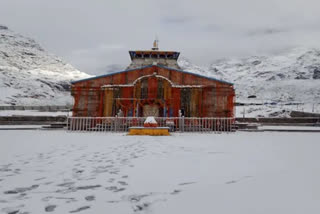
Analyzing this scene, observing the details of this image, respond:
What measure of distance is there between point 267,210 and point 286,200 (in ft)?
1.47

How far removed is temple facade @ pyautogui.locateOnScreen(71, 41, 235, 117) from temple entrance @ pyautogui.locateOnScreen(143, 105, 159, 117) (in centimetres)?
39

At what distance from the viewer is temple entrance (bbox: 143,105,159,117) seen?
60.7 feet

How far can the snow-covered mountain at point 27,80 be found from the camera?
5820 centimetres

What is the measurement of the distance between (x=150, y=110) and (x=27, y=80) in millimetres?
76000

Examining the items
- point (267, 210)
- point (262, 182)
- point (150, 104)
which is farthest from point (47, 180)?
point (150, 104)

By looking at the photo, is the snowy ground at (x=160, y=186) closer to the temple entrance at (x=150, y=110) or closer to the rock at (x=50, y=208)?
the rock at (x=50, y=208)

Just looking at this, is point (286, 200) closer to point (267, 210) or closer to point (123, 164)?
point (267, 210)

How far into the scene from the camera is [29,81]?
74.6 meters

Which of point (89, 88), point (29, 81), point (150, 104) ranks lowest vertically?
point (150, 104)

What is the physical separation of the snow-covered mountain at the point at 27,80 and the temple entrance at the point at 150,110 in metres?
45.7

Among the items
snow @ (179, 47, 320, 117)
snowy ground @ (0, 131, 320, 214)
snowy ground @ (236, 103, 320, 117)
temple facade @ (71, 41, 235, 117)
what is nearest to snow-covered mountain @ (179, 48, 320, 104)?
snow @ (179, 47, 320, 117)

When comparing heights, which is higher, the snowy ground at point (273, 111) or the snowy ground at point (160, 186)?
the snowy ground at point (273, 111)

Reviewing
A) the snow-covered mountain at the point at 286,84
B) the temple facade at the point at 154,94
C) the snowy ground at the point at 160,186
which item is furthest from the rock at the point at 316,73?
the snowy ground at the point at 160,186

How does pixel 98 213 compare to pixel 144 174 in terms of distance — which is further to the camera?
pixel 144 174
